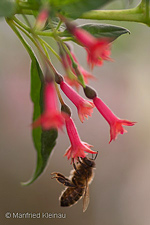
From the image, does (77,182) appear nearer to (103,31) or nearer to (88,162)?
(88,162)

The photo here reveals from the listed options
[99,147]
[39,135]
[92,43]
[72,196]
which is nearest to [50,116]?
[92,43]

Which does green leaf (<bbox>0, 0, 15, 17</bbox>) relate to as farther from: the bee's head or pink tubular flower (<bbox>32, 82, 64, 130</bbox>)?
the bee's head

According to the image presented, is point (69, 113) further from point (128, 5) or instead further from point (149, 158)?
point (149, 158)

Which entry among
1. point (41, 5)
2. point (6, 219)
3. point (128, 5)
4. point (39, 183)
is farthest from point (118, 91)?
point (41, 5)

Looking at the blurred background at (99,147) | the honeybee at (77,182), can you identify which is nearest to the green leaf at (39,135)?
the honeybee at (77,182)

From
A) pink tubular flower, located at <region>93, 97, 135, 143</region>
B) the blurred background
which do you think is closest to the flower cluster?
pink tubular flower, located at <region>93, 97, 135, 143</region>

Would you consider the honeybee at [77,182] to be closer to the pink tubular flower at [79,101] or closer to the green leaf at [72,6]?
the pink tubular flower at [79,101]
